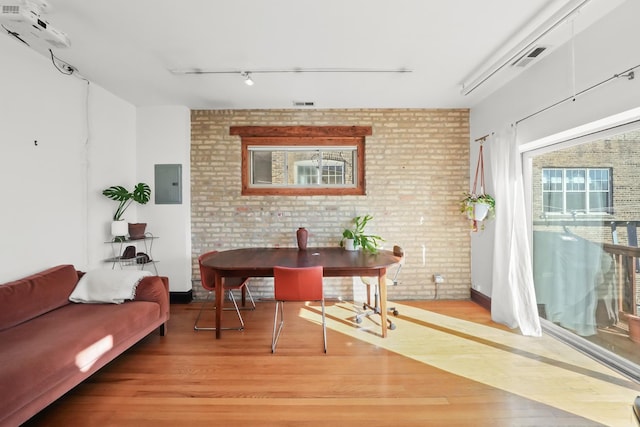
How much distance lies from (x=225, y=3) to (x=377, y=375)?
3226mm

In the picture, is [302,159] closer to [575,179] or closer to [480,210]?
[480,210]

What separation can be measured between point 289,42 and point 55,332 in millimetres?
3069

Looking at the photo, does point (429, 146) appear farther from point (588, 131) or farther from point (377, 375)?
point (377, 375)

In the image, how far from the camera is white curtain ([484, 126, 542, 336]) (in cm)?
295

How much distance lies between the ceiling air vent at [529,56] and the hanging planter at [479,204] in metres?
0.97

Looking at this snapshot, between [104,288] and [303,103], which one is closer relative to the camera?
[104,288]

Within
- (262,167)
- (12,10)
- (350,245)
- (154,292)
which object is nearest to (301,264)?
(350,245)

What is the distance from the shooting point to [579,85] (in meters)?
2.42

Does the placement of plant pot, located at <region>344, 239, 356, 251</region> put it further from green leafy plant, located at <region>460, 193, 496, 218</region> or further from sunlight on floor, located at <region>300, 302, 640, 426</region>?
green leafy plant, located at <region>460, 193, 496, 218</region>


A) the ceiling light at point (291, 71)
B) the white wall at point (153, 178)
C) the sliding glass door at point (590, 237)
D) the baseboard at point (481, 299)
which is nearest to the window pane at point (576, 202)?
the sliding glass door at point (590, 237)

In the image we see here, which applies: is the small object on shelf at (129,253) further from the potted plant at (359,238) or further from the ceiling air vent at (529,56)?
the ceiling air vent at (529,56)

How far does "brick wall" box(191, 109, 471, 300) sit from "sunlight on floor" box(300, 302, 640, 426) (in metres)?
0.98

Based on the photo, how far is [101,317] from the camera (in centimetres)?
234

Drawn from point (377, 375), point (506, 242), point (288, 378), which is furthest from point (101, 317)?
point (506, 242)
